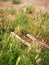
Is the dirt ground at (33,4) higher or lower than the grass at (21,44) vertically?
lower

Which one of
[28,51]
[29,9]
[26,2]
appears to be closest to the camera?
[28,51]

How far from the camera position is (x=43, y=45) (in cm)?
686

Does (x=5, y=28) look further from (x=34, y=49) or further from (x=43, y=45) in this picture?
(x=34, y=49)

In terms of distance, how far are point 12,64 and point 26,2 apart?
665 centimetres

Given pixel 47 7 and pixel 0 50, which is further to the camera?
pixel 47 7

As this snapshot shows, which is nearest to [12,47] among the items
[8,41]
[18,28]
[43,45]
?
[8,41]

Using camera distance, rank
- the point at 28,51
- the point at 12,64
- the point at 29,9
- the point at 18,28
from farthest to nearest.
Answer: the point at 29,9 < the point at 18,28 < the point at 28,51 < the point at 12,64

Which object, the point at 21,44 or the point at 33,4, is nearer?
the point at 21,44

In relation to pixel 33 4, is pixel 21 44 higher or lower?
higher

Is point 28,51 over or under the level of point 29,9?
over

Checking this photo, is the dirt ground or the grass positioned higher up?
the grass

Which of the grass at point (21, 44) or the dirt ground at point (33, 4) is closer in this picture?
the grass at point (21, 44)

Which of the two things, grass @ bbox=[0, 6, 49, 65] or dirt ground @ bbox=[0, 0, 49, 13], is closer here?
grass @ bbox=[0, 6, 49, 65]

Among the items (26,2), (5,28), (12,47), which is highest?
(12,47)
